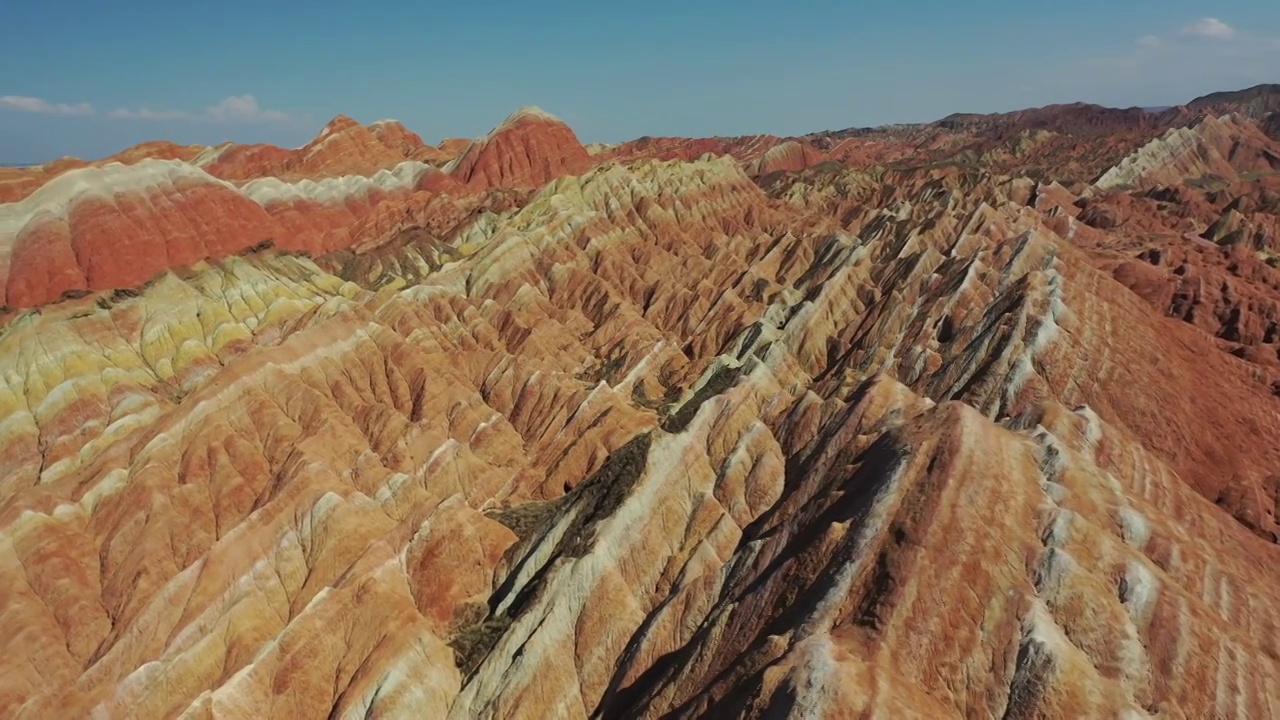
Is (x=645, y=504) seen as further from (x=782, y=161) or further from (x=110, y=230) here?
(x=782, y=161)

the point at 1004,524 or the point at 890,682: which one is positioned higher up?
the point at 1004,524

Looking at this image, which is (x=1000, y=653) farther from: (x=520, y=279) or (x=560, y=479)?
(x=520, y=279)

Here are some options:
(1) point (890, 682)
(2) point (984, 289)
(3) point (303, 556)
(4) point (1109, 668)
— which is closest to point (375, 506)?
(3) point (303, 556)

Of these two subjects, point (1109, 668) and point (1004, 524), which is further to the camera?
point (1004, 524)

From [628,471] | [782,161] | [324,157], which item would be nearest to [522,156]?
[324,157]

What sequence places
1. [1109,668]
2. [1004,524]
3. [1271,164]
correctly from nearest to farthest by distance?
[1109,668] < [1004,524] < [1271,164]

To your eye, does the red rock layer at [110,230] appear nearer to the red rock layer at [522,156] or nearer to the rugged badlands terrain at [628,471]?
the rugged badlands terrain at [628,471]

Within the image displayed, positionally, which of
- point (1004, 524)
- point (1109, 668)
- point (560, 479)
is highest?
point (1004, 524)

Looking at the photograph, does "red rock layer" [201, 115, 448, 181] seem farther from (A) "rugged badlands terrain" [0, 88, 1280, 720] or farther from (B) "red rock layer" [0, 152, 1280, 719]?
(B) "red rock layer" [0, 152, 1280, 719]
